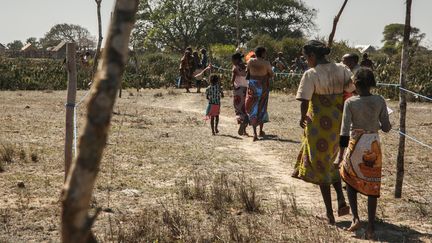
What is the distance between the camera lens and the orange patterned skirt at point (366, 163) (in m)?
5.08

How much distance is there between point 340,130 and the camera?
5469 mm

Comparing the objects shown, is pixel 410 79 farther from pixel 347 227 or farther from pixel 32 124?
pixel 347 227

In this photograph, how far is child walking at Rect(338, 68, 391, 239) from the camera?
507 centimetres

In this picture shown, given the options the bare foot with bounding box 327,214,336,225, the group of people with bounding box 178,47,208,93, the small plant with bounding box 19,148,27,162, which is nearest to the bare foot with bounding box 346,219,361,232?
the bare foot with bounding box 327,214,336,225

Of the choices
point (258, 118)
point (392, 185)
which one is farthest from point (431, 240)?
point (258, 118)

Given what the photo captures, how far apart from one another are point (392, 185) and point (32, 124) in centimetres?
794

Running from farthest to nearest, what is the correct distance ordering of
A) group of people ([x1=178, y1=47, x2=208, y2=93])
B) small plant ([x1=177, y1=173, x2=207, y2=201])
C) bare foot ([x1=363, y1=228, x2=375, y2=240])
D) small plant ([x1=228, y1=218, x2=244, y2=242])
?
group of people ([x1=178, y1=47, x2=208, y2=93])
small plant ([x1=177, y1=173, x2=207, y2=201])
bare foot ([x1=363, y1=228, x2=375, y2=240])
small plant ([x1=228, y1=218, x2=244, y2=242])

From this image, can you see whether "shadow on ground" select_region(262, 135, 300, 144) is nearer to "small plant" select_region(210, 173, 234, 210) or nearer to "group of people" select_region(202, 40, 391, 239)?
"small plant" select_region(210, 173, 234, 210)

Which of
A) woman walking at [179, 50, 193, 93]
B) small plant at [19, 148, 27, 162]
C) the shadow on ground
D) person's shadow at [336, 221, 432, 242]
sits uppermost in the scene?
woman walking at [179, 50, 193, 93]

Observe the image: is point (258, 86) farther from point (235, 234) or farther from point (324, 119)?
point (235, 234)

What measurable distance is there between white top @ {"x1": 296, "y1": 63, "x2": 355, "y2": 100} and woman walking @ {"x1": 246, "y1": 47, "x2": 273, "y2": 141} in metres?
4.48

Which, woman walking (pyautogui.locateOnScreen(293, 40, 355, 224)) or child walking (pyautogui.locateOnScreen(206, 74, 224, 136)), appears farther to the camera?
child walking (pyautogui.locateOnScreen(206, 74, 224, 136))

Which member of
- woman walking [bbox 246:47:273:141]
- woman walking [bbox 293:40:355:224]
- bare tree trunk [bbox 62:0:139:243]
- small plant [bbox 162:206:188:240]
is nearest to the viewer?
bare tree trunk [bbox 62:0:139:243]

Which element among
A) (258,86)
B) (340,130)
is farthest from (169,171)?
(258,86)
